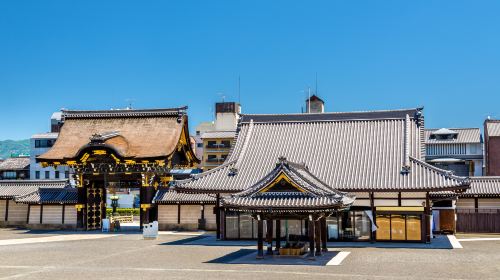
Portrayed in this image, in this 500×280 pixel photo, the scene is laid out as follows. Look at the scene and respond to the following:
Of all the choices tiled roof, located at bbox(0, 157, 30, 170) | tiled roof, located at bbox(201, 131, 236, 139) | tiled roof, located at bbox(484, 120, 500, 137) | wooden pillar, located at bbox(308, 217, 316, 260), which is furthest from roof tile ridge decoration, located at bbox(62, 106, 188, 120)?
tiled roof, located at bbox(0, 157, 30, 170)

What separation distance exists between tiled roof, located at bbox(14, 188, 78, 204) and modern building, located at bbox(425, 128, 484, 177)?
5697cm

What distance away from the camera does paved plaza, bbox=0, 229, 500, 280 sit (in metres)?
27.2

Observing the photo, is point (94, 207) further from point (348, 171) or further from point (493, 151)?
point (493, 151)

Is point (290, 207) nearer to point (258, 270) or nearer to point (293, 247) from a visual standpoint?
point (293, 247)

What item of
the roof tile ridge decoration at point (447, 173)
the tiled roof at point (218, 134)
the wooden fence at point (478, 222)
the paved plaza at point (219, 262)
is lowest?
the paved plaza at point (219, 262)

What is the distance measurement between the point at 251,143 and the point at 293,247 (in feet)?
59.7

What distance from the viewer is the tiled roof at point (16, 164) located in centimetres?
11462

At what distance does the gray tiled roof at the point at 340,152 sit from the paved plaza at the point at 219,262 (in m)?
4.79

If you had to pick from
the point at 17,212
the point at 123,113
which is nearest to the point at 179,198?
the point at 123,113

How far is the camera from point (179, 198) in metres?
55.6

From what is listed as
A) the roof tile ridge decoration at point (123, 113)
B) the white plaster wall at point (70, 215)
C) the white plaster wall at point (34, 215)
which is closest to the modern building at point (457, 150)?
the roof tile ridge decoration at point (123, 113)

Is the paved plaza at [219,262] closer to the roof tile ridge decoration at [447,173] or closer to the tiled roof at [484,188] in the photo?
the roof tile ridge decoration at [447,173]

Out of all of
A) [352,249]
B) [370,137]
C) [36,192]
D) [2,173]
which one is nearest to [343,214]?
[352,249]

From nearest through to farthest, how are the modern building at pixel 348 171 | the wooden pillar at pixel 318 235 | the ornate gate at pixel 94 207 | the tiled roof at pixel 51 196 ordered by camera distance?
the wooden pillar at pixel 318 235 < the modern building at pixel 348 171 < the ornate gate at pixel 94 207 < the tiled roof at pixel 51 196
